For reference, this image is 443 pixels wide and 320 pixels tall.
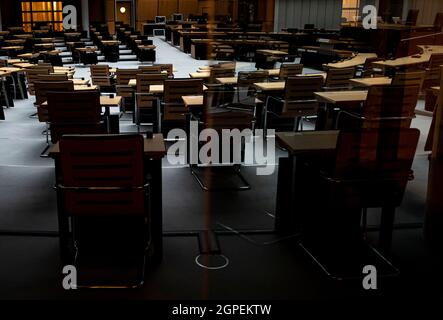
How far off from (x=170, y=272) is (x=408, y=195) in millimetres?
2599

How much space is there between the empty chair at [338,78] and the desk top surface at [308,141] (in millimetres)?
3645

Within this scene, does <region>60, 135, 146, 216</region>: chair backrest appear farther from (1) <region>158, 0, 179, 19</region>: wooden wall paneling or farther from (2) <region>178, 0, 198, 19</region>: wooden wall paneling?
(2) <region>178, 0, 198, 19</region>: wooden wall paneling

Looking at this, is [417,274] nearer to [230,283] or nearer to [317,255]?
[317,255]

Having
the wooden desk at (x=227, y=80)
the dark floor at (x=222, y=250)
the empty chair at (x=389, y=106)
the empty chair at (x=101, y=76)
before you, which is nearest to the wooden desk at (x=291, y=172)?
the dark floor at (x=222, y=250)

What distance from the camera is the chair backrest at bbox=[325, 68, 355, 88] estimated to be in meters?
7.41

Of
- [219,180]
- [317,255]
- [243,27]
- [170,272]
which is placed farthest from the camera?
[243,27]

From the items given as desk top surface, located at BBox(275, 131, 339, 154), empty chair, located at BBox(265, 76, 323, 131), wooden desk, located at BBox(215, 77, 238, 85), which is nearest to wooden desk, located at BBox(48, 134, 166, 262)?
desk top surface, located at BBox(275, 131, 339, 154)

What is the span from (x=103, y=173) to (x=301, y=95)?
3986 mm

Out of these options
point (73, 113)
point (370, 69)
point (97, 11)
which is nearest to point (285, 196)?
point (73, 113)

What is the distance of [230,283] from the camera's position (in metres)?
3.19

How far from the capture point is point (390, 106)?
5008mm

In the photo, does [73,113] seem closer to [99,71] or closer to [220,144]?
[220,144]
